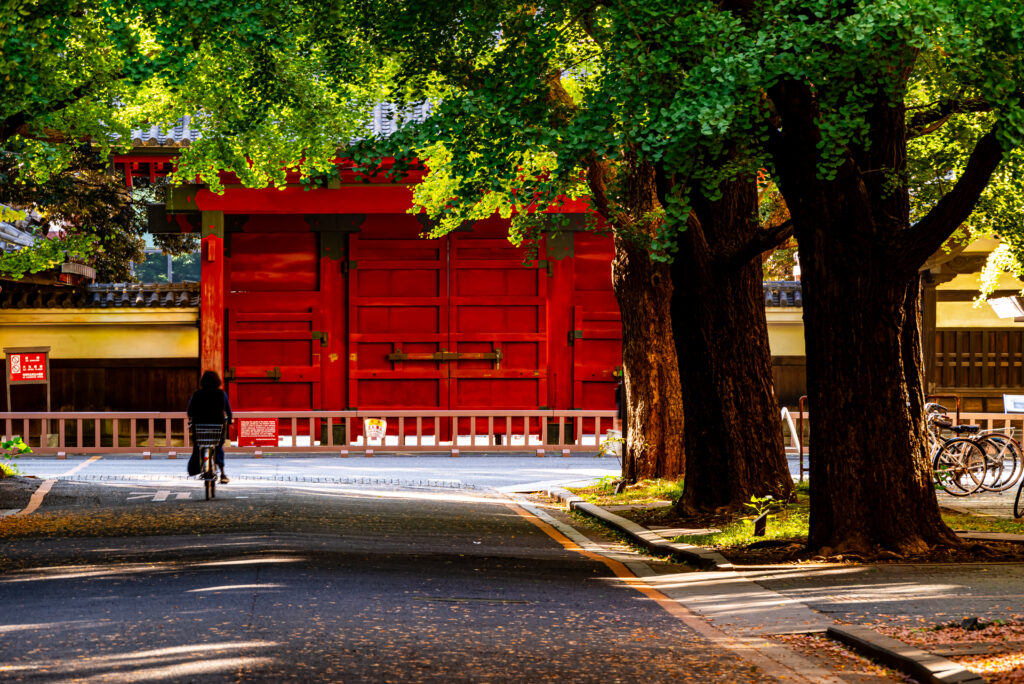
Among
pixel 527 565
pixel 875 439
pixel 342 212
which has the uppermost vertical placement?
pixel 342 212

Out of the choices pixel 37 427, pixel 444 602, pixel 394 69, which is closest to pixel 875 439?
pixel 444 602

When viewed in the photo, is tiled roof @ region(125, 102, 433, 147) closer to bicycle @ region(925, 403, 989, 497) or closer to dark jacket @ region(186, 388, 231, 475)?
dark jacket @ region(186, 388, 231, 475)

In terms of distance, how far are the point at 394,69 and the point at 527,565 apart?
8507 mm

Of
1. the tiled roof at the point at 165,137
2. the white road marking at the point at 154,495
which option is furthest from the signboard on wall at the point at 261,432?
the white road marking at the point at 154,495

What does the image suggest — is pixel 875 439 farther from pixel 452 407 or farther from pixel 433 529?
pixel 452 407

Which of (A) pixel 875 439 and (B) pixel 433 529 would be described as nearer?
(A) pixel 875 439

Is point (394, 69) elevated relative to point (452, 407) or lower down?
elevated

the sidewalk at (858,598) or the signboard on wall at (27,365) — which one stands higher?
the signboard on wall at (27,365)

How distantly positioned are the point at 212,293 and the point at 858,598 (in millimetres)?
20085

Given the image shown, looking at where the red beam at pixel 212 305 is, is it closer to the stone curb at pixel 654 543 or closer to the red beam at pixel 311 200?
the red beam at pixel 311 200

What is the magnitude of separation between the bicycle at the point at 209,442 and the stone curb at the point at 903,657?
10.5m

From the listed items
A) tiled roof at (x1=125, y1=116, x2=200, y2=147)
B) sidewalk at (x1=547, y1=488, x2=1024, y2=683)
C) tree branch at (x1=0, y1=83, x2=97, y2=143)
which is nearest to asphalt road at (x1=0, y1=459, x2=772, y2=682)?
sidewalk at (x1=547, y1=488, x2=1024, y2=683)

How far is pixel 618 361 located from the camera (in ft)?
91.6

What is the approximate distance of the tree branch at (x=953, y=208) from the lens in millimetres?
10219
